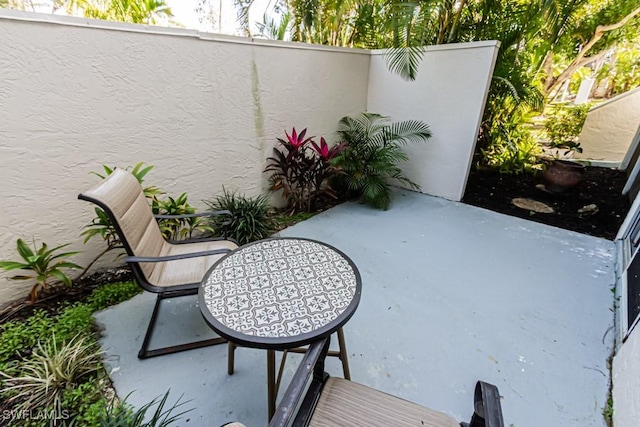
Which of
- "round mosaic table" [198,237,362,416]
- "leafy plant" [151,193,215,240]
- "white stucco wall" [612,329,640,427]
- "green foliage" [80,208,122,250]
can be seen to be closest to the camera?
"round mosaic table" [198,237,362,416]

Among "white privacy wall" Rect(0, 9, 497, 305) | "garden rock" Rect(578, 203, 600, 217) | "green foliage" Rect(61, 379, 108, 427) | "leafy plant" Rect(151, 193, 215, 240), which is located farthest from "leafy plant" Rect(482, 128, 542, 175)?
"green foliage" Rect(61, 379, 108, 427)

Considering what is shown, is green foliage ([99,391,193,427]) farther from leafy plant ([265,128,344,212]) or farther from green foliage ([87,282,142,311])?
leafy plant ([265,128,344,212])

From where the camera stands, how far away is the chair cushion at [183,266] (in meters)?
1.66

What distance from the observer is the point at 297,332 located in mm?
1055

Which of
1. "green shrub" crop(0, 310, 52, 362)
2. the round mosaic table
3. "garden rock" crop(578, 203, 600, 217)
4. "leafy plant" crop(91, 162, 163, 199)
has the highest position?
"leafy plant" crop(91, 162, 163, 199)

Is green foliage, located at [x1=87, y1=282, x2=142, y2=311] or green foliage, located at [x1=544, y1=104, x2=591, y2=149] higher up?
green foliage, located at [x1=544, y1=104, x2=591, y2=149]

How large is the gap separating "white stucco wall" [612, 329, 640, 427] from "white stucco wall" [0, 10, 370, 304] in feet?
10.6

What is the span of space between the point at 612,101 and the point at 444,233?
200 inches

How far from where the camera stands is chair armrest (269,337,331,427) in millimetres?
740

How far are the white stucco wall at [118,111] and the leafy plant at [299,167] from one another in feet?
0.71

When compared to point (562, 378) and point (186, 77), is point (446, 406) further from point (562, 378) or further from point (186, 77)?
point (186, 77)

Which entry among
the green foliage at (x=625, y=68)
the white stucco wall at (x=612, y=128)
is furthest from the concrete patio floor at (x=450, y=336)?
the green foliage at (x=625, y=68)

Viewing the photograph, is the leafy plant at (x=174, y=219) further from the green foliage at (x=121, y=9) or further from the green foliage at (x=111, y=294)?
the green foliage at (x=121, y=9)

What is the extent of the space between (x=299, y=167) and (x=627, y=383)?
2990mm
